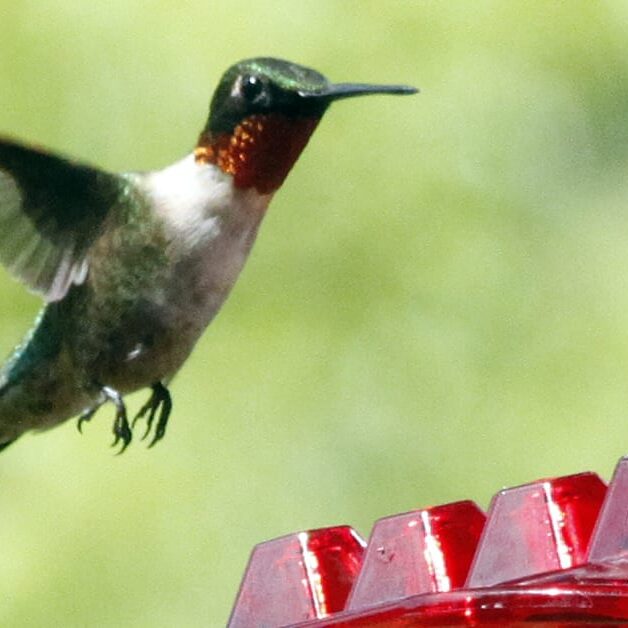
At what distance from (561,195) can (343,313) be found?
0.55 meters

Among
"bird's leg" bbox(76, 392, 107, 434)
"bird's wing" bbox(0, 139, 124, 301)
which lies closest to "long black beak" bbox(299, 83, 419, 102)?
"bird's wing" bbox(0, 139, 124, 301)

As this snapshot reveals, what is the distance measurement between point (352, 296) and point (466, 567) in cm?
226

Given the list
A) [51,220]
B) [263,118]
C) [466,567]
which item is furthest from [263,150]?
[466,567]

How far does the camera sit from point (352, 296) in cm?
333

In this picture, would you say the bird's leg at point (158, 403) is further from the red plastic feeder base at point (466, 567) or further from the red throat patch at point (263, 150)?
the red plastic feeder base at point (466, 567)

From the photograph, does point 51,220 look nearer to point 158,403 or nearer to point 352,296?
point 158,403

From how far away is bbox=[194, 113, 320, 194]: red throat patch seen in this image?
67.6 inches

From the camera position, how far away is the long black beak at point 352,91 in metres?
1.54

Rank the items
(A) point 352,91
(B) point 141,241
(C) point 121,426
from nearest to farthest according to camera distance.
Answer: (A) point 352,91
(C) point 121,426
(B) point 141,241

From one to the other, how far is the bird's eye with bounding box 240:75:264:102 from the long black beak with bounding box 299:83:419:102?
7cm

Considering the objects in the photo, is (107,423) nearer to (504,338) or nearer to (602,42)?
(504,338)

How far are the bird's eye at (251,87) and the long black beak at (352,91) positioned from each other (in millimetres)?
70

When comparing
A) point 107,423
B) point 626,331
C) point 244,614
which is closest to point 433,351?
point 626,331

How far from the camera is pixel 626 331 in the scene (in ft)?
10.5
